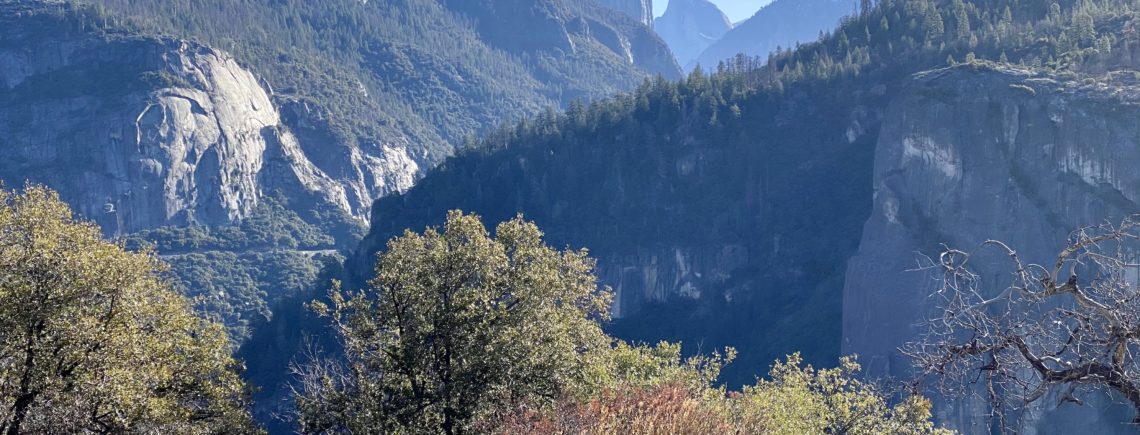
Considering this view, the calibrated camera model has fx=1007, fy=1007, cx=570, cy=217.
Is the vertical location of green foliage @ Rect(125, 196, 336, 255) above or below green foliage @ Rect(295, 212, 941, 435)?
above

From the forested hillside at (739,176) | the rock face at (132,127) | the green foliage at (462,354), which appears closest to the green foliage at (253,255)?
the rock face at (132,127)

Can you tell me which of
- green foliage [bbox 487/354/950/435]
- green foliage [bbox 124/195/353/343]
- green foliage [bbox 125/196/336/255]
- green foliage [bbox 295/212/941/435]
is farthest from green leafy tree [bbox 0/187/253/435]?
green foliage [bbox 125/196/336/255]

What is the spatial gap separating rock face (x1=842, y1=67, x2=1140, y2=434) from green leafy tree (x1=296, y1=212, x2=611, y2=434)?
4276cm

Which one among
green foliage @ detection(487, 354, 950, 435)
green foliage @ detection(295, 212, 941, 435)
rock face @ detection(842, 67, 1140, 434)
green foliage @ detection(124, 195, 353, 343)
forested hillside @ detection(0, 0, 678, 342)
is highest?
forested hillside @ detection(0, 0, 678, 342)

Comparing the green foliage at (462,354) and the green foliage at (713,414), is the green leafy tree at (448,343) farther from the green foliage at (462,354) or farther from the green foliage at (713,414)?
the green foliage at (713,414)

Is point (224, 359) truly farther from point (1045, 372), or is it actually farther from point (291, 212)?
point (291, 212)

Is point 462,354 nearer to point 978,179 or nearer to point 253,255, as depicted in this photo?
point 978,179

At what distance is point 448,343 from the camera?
19.1 meters

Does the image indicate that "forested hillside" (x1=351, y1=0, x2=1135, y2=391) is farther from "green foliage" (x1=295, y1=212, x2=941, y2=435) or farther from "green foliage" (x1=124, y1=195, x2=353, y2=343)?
"green foliage" (x1=295, y1=212, x2=941, y2=435)

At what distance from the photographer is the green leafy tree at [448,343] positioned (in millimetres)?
18484

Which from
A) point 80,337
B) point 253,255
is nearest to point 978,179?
point 80,337

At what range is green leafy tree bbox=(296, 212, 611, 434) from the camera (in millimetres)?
18484

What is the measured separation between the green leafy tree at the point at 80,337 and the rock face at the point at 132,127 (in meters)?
152

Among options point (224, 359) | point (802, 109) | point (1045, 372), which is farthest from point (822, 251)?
point (1045, 372)
